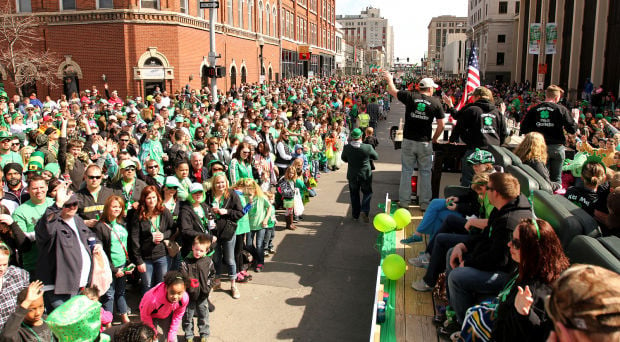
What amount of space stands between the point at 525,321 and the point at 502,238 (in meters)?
1.36

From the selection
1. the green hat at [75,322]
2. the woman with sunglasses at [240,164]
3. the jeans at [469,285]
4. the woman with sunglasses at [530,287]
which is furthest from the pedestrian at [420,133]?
the green hat at [75,322]

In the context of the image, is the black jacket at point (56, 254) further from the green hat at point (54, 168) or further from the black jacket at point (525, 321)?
the black jacket at point (525, 321)

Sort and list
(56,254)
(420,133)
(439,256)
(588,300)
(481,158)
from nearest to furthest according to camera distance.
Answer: (588,300) → (56,254) → (439,256) → (481,158) → (420,133)

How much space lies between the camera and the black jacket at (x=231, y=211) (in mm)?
6449

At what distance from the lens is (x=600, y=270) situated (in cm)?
195

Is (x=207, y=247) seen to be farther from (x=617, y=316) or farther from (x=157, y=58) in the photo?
(x=157, y=58)

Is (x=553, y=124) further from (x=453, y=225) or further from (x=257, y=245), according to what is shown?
(x=257, y=245)

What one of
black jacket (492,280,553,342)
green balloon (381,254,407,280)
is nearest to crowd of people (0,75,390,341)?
green balloon (381,254,407,280)

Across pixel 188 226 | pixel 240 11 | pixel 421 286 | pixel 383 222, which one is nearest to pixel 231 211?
pixel 188 226

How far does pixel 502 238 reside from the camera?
13.5ft

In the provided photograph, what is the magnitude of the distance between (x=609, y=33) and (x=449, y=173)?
20787 millimetres

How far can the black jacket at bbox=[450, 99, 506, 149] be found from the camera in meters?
7.62

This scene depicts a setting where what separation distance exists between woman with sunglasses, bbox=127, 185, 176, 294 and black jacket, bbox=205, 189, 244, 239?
77cm

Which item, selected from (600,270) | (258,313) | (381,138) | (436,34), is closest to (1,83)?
(381,138)
